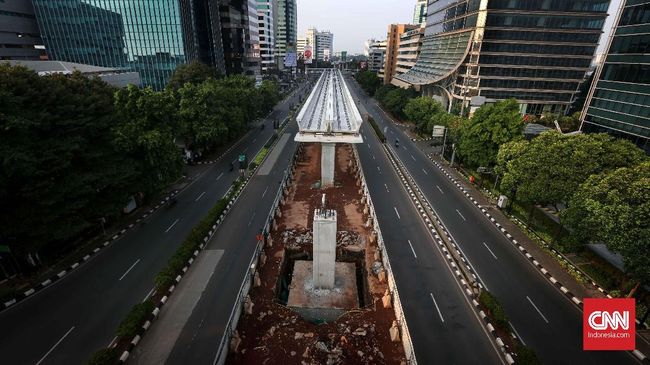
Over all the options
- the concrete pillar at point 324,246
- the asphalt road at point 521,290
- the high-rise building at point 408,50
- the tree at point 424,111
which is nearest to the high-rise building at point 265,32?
the high-rise building at point 408,50

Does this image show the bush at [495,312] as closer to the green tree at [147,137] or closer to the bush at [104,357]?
the bush at [104,357]

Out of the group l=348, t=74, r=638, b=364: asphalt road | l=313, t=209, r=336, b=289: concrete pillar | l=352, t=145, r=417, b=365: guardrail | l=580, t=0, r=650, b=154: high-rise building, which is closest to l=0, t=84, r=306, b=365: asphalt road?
l=313, t=209, r=336, b=289: concrete pillar

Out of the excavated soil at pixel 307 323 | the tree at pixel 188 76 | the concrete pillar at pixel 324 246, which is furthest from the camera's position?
the tree at pixel 188 76

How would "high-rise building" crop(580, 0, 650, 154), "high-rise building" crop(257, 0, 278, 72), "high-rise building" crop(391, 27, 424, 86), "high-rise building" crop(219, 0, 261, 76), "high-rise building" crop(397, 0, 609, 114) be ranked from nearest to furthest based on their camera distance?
1. "high-rise building" crop(580, 0, 650, 154)
2. "high-rise building" crop(397, 0, 609, 114)
3. "high-rise building" crop(219, 0, 261, 76)
4. "high-rise building" crop(391, 27, 424, 86)
5. "high-rise building" crop(257, 0, 278, 72)

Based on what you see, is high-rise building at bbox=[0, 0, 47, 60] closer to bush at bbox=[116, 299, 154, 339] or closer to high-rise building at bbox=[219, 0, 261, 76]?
high-rise building at bbox=[219, 0, 261, 76]

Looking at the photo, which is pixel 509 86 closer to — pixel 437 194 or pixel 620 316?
pixel 437 194

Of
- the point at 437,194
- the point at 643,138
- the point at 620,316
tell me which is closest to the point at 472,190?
the point at 437,194
